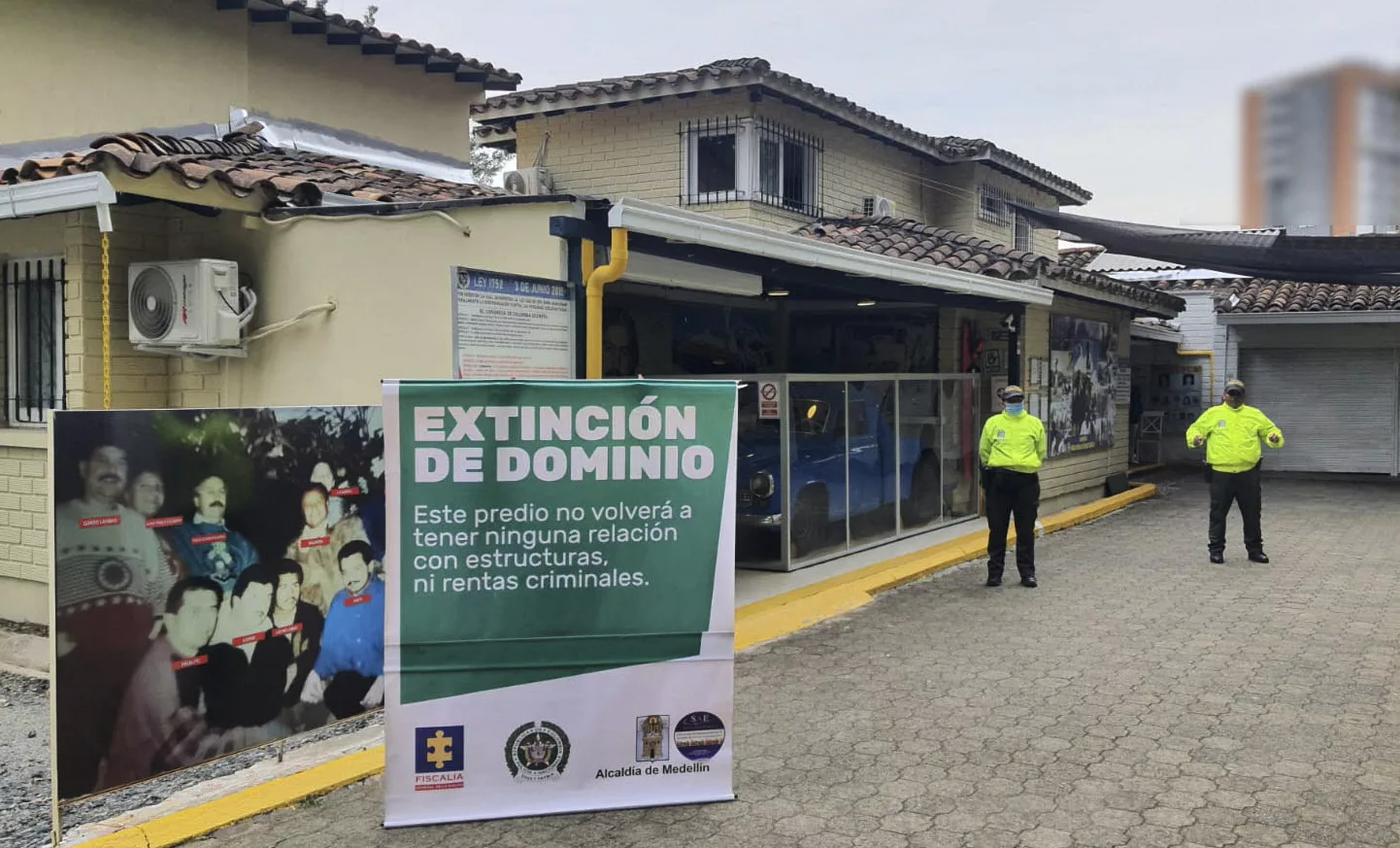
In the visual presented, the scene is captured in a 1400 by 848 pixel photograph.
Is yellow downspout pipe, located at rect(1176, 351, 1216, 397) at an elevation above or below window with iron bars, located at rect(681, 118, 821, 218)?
below

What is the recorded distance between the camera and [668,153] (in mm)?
15141

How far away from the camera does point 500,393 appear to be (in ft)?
14.7

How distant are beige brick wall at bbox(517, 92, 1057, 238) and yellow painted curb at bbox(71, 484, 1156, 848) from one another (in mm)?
5232

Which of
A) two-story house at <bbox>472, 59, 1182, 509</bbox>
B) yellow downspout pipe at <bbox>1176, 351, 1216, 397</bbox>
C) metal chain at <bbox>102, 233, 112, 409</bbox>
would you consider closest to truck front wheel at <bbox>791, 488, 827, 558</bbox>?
two-story house at <bbox>472, 59, 1182, 509</bbox>

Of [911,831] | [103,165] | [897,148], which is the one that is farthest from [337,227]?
[897,148]

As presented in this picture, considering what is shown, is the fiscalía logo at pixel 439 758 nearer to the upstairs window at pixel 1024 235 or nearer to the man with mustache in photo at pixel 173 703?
the man with mustache in photo at pixel 173 703

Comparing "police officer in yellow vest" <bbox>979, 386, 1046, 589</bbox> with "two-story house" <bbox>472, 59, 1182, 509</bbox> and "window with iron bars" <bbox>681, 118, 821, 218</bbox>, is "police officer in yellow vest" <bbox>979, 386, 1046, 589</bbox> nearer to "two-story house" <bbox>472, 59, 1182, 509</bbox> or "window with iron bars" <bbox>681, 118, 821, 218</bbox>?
"two-story house" <bbox>472, 59, 1182, 509</bbox>

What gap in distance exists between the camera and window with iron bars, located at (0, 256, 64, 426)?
27.0ft

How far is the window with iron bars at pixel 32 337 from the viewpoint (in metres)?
8.23

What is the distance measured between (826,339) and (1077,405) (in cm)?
399

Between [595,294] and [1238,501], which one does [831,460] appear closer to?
[1238,501]

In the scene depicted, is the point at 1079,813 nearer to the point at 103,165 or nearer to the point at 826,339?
the point at 103,165

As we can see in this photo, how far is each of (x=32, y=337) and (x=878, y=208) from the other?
1119cm

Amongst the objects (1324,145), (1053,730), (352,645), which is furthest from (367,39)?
(1324,145)
